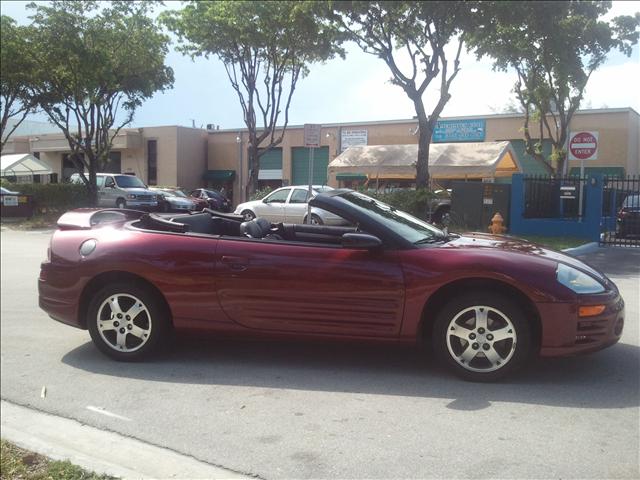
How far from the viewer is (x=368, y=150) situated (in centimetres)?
2372

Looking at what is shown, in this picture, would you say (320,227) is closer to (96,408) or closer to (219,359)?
(219,359)

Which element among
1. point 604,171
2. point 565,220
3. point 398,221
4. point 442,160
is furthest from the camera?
point 604,171

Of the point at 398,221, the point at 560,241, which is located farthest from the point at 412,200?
the point at 398,221

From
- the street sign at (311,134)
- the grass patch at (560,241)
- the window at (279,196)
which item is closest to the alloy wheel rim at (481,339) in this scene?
the street sign at (311,134)

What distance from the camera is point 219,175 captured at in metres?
40.4

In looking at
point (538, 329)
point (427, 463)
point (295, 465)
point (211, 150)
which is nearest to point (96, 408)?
point (295, 465)

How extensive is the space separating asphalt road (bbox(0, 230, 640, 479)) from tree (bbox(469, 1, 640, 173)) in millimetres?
12007

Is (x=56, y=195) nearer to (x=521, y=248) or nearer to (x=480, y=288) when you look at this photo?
(x=521, y=248)

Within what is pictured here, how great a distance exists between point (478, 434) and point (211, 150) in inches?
1567

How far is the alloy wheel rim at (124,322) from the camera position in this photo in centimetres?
471

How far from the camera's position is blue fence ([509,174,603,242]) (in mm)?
14281

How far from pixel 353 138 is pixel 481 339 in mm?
31661

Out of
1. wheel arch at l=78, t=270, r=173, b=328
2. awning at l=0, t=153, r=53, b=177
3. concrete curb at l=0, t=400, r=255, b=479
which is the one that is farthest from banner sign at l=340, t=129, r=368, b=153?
concrete curb at l=0, t=400, r=255, b=479

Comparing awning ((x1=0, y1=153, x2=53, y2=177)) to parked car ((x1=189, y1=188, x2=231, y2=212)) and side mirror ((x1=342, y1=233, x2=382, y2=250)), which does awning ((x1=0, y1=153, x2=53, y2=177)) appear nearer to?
parked car ((x1=189, y1=188, x2=231, y2=212))
